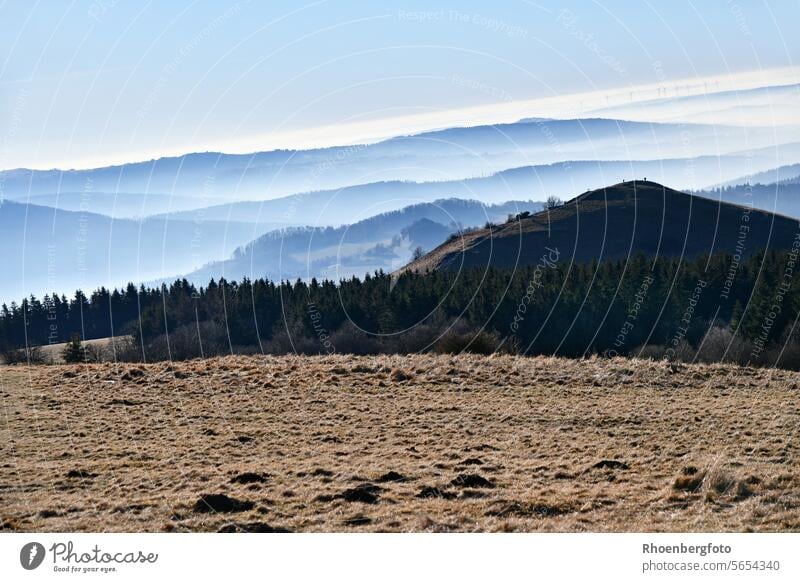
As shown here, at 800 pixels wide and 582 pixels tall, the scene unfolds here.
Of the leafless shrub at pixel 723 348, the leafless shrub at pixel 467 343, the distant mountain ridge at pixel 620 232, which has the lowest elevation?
the leafless shrub at pixel 723 348

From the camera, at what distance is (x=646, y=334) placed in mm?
69812

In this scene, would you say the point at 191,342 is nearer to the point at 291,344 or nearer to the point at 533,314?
the point at 291,344

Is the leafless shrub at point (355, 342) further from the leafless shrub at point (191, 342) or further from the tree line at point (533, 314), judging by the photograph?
the leafless shrub at point (191, 342)

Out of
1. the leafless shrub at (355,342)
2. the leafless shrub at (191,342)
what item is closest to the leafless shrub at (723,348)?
the leafless shrub at (355,342)

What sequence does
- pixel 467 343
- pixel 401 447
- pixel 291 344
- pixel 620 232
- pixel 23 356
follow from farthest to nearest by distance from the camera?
pixel 620 232 < pixel 291 344 < pixel 23 356 < pixel 467 343 < pixel 401 447

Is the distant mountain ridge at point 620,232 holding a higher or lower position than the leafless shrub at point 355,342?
higher

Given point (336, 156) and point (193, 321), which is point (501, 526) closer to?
point (336, 156)

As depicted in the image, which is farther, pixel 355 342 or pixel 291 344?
pixel 291 344

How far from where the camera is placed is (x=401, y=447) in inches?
945

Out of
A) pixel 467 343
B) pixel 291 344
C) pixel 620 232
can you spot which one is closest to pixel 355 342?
pixel 291 344

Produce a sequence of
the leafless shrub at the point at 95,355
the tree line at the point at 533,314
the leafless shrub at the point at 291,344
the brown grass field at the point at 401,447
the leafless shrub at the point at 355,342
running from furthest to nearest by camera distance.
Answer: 1. the leafless shrub at the point at 291,344
2. the leafless shrub at the point at 355,342
3. the leafless shrub at the point at 95,355
4. the tree line at the point at 533,314
5. the brown grass field at the point at 401,447

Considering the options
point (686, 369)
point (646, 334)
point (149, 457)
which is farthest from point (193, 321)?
point (149, 457)

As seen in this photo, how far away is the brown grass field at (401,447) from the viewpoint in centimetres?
1638

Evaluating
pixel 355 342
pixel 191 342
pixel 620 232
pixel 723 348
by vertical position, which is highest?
pixel 620 232
